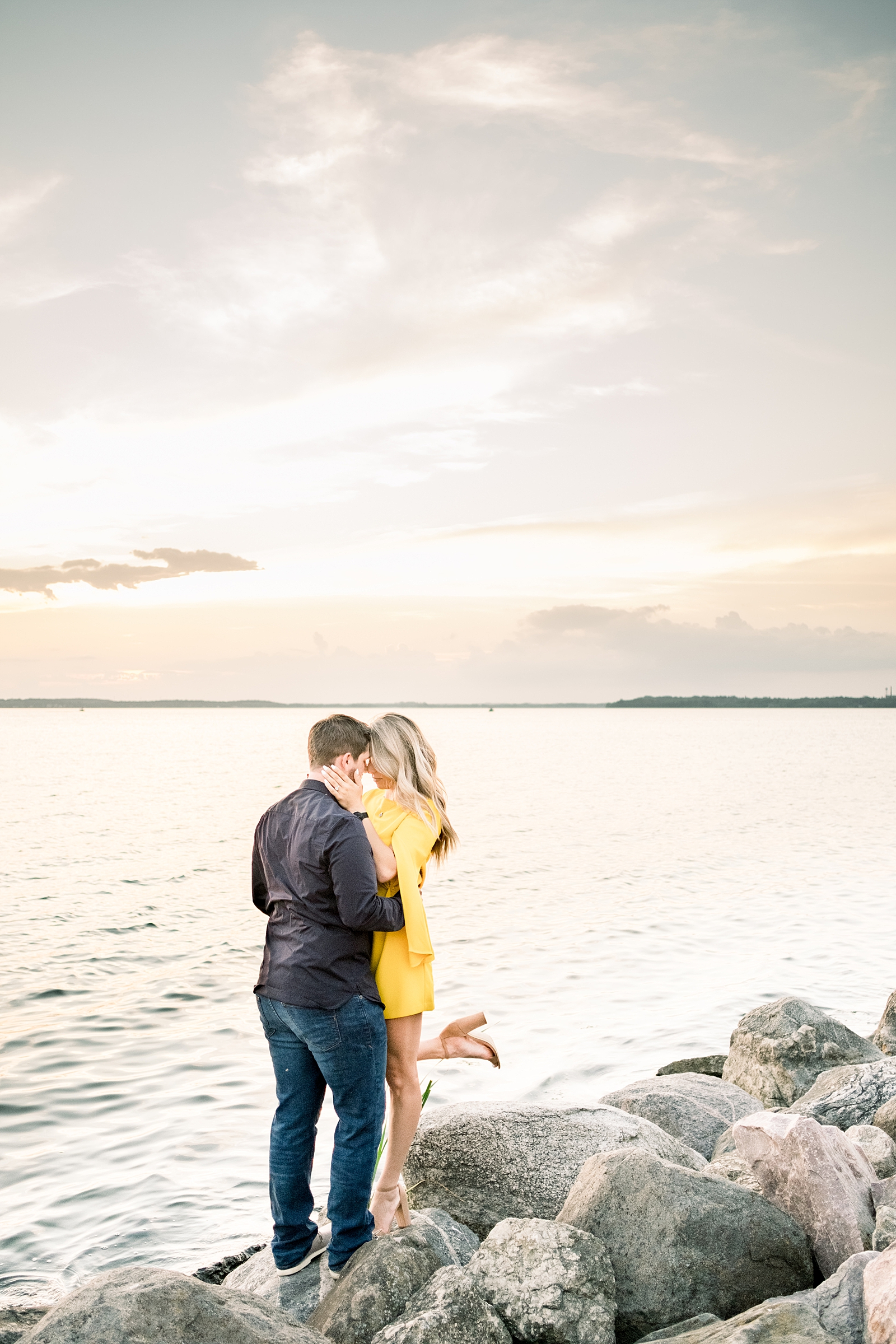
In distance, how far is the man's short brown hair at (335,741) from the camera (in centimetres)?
458

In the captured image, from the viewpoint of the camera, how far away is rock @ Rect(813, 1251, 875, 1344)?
3734 mm

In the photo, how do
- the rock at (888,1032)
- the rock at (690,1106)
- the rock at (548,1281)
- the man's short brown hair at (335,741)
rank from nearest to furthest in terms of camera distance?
the rock at (548,1281), the man's short brown hair at (335,741), the rock at (690,1106), the rock at (888,1032)

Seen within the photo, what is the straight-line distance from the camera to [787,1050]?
8312mm

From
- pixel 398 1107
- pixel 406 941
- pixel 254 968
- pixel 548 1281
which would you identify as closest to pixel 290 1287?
pixel 398 1107

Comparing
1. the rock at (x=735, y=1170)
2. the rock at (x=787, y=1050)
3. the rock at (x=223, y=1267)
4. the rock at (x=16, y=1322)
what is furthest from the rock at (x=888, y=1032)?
the rock at (x=16, y=1322)

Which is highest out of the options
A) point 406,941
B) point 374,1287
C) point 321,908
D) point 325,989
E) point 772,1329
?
point 321,908

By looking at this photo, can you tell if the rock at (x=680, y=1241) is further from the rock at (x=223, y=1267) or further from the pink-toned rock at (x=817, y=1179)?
the rock at (x=223, y=1267)

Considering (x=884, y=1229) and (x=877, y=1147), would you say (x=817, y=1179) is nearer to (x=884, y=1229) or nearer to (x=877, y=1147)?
(x=884, y=1229)

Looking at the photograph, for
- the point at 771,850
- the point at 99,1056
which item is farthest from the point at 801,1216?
the point at 771,850

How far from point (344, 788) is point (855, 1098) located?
4.65 m

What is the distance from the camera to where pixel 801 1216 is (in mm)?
4820

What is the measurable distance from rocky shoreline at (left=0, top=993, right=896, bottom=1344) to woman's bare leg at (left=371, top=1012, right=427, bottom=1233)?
31cm

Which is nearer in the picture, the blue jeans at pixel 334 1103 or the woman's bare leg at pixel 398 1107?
the blue jeans at pixel 334 1103

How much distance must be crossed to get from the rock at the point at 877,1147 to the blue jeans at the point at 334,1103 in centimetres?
281
